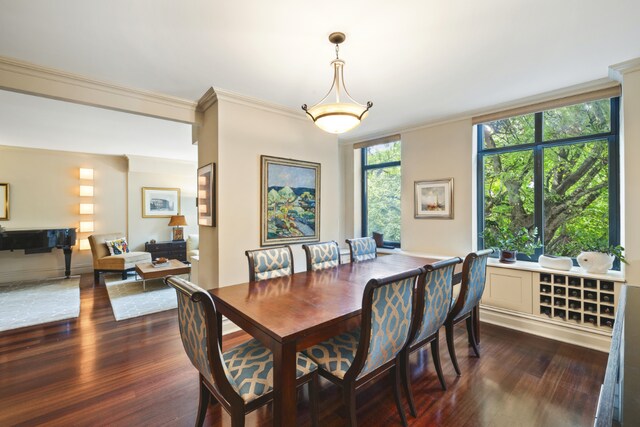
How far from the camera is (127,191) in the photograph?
6566mm

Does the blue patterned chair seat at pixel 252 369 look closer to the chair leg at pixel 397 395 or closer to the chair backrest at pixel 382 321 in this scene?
the chair backrest at pixel 382 321

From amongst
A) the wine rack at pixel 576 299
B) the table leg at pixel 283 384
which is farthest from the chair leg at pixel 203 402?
the wine rack at pixel 576 299

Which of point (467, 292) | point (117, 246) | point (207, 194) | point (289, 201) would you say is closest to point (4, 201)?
point (117, 246)

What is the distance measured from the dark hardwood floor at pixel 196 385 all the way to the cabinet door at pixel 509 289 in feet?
1.05

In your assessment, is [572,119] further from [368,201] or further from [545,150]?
[368,201]

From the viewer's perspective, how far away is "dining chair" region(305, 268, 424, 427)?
1477 millimetres

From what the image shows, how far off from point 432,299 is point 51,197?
747 cm

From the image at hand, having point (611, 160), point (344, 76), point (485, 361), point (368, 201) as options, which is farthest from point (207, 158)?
point (611, 160)

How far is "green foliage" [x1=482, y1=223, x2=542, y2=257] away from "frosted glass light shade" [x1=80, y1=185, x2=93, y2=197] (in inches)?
301

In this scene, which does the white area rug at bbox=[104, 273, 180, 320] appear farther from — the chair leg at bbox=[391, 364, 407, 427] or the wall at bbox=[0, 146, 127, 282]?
the chair leg at bbox=[391, 364, 407, 427]

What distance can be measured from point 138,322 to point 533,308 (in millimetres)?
4619

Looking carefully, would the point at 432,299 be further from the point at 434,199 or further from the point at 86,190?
the point at 86,190

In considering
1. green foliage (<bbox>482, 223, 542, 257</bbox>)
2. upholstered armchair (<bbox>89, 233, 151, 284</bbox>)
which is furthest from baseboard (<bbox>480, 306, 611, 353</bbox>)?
upholstered armchair (<bbox>89, 233, 151, 284</bbox>)

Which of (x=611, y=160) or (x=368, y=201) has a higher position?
(x=611, y=160)
